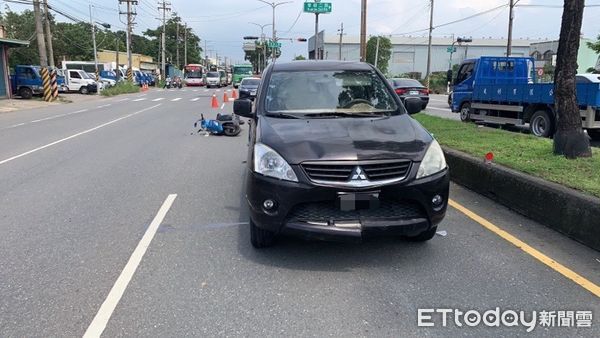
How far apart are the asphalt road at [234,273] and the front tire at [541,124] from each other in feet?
22.3

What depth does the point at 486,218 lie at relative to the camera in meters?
5.82

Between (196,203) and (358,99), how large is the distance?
2.52 metres

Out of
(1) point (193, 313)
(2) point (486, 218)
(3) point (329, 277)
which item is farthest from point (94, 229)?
(2) point (486, 218)

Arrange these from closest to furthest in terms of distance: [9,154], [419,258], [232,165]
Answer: [419,258], [232,165], [9,154]

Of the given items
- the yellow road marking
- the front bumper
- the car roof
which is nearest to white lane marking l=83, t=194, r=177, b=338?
the front bumper

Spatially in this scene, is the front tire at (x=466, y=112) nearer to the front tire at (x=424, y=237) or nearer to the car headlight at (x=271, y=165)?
the front tire at (x=424, y=237)

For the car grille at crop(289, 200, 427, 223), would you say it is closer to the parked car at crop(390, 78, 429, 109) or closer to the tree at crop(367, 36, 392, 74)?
the parked car at crop(390, 78, 429, 109)

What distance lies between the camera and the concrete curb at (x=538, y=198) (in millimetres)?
4918

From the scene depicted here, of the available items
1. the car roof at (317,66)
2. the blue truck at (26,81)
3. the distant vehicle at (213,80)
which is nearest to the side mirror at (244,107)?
the car roof at (317,66)

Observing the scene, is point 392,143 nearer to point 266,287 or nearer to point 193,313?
point 266,287

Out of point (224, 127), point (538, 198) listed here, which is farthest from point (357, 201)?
point (224, 127)

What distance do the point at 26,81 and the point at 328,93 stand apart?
113 ft

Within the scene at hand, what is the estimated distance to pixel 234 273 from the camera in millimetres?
4242

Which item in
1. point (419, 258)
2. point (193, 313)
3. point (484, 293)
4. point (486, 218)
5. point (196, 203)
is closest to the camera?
point (193, 313)
